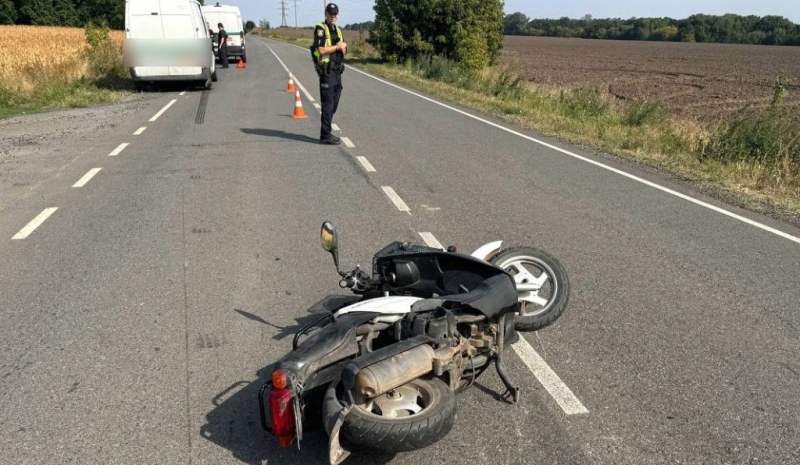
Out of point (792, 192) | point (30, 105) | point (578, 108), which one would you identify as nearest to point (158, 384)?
point (792, 192)

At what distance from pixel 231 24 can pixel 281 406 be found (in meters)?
37.5

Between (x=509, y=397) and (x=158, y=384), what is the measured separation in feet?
6.24

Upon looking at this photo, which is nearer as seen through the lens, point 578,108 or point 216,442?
point 216,442

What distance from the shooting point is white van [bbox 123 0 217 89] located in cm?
1847

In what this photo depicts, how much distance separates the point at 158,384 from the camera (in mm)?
3688

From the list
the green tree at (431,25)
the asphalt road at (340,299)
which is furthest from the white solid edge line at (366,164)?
the green tree at (431,25)

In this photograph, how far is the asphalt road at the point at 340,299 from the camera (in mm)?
3230

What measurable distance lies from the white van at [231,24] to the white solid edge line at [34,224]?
29.2 m

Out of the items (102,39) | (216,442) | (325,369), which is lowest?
(216,442)

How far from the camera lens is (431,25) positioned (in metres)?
35.2

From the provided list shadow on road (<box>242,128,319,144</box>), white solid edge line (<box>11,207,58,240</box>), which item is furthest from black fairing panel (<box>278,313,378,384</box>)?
shadow on road (<box>242,128,319,144</box>)

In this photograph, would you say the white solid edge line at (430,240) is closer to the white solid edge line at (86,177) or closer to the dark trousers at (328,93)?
the white solid edge line at (86,177)

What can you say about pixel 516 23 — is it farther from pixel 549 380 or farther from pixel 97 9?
pixel 549 380

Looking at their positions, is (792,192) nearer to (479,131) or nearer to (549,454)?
(479,131)
